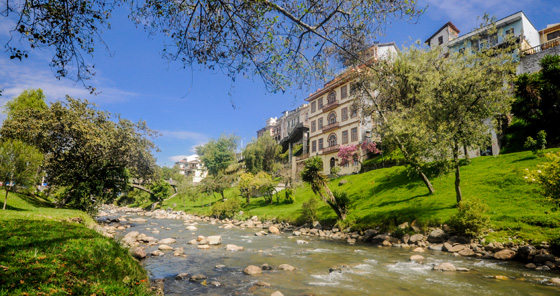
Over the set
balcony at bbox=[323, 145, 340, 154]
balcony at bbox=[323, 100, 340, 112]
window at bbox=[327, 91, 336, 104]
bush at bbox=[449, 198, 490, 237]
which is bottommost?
bush at bbox=[449, 198, 490, 237]

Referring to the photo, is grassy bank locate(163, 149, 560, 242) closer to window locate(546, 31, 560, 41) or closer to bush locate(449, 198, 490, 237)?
bush locate(449, 198, 490, 237)

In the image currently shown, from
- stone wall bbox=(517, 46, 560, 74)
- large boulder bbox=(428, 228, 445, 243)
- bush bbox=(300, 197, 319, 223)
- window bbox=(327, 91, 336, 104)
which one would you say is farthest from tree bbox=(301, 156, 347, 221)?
stone wall bbox=(517, 46, 560, 74)

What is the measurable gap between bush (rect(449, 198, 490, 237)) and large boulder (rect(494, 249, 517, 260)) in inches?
75.3

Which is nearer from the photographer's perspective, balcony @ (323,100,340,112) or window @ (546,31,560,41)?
window @ (546,31,560,41)

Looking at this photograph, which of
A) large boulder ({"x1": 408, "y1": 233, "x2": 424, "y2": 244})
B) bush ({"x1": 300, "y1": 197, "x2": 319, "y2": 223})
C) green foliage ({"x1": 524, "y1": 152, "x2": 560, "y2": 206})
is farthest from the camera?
bush ({"x1": 300, "y1": 197, "x2": 319, "y2": 223})

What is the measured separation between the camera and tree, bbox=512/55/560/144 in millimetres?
23109

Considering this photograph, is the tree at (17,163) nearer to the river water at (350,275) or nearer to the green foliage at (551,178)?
the river water at (350,275)

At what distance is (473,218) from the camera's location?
14.5m

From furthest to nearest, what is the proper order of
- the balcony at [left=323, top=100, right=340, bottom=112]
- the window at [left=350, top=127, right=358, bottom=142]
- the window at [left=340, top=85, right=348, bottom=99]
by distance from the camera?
the balcony at [left=323, top=100, right=340, bottom=112] → the window at [left=340, top=85, right=348, bottom=99] → the window at [left=350, top=127, right=358, bottom=142]

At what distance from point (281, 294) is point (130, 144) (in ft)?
76.4

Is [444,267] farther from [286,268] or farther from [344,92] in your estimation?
[344,92]

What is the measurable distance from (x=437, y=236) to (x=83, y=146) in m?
27.8

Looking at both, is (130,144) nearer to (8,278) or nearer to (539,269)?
(8,278)

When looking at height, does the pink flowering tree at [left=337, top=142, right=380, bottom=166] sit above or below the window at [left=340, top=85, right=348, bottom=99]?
below
